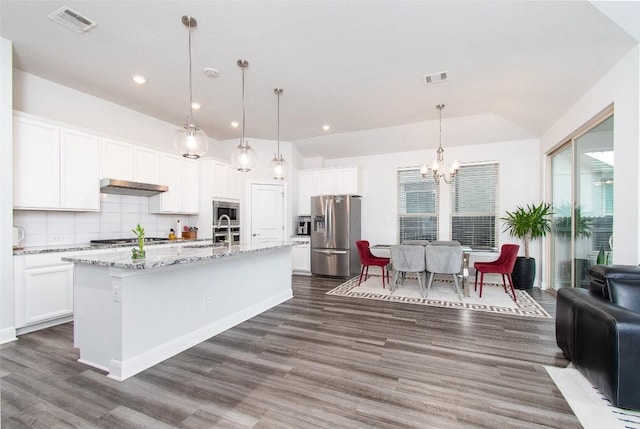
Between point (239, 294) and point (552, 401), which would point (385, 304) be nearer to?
point (239, 294)

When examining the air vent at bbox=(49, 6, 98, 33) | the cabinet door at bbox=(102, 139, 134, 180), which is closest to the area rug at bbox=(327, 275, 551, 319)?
the cabinet door at bbox=(102, 139, 134, 180)

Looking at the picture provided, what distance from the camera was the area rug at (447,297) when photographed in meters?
3.98

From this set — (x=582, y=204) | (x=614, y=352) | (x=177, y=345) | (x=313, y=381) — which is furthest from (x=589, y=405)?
(x=177, y=345)

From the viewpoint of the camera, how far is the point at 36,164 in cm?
336

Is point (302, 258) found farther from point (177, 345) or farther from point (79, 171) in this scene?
point (79, 171)

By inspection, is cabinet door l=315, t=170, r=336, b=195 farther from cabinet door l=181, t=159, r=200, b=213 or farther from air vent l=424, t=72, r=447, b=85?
air vent l=424, t=72, r=447, b=85

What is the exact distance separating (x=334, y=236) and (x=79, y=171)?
432 centimetres

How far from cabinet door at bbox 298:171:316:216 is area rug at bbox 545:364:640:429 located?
206 inches

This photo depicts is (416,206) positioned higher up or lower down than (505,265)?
higher up

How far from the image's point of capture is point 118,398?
6.58ft

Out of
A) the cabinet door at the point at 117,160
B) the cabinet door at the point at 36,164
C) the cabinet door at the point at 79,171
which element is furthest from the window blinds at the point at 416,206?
the cabinet door at the point at 36,164

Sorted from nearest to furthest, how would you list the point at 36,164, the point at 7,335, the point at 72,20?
the point at 72,20 < the point at 7,335 < the point at 36,164

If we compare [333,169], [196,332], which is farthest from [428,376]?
[333,169]

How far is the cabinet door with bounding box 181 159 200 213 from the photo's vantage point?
17.1ft
